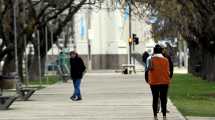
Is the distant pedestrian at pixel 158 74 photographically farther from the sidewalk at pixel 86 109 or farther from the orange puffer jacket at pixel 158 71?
the sidewalk at pixel 86 109

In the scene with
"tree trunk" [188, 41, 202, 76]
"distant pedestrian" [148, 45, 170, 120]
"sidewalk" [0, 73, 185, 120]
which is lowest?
"tree trunk" [188, 41, 202, 76]

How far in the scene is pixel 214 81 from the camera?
151 feet

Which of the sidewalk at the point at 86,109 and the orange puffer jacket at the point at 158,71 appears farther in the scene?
the sidewalk at the point at 86,109

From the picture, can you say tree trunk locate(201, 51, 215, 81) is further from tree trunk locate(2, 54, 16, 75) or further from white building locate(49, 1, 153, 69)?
white building locate(49, 1, 153, 69)

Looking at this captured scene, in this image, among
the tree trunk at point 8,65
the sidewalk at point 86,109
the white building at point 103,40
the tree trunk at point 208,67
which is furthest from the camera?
the white building at point 103,40

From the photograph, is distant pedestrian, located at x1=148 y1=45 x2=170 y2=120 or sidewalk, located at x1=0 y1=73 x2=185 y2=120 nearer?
distant pedestrian, located at x1=148 y1=45 x2=170 y2=120

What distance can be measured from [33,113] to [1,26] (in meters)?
16.3

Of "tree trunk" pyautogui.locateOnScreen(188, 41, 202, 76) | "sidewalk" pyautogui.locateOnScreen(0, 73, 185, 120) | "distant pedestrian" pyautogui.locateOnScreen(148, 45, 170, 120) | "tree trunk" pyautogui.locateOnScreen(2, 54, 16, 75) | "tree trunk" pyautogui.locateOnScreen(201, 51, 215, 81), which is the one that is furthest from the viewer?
"tree trunk" pyautogui.locateOnScreen(188, 41, 202, 76)

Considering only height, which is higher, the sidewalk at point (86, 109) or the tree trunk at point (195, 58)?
the sidewalk at point (86, 109)

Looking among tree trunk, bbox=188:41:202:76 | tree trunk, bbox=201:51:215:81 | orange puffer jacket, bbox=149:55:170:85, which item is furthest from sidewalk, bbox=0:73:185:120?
tree trunk, bbox=188:41:202:76

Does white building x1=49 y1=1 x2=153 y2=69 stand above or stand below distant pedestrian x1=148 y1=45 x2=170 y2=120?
below

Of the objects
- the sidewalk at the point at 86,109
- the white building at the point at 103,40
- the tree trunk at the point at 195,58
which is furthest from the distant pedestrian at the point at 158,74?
the white building at the point at 103,40

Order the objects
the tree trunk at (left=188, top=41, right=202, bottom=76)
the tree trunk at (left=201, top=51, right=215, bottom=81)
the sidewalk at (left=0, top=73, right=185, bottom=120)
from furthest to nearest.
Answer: the tree trunk at (left=188, top=41, right=202, bottom=76) → the tree trunk at (left=201, top=51, right=215, bottom=81) → the sidewalk at (left=0, top=73, right=185, bottom=120)

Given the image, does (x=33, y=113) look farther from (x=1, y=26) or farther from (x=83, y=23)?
(x=83, y=23)
